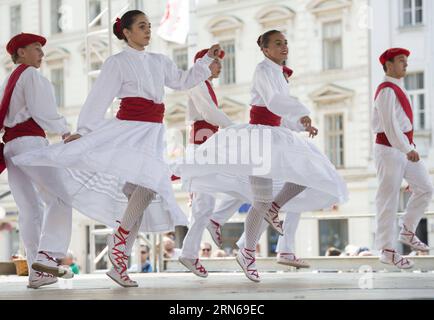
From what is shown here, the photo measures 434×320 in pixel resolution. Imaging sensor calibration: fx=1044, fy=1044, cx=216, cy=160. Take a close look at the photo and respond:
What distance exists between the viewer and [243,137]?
681 cm

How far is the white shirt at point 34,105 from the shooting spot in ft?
20.6

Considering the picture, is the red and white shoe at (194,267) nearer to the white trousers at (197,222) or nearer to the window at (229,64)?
the white trousers at (197,222)

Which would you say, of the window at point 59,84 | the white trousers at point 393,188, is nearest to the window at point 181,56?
the window at point 59,84

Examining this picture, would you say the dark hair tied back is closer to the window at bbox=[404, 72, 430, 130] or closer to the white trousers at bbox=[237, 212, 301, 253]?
the white trousers at bbox=[237, 212, 301, 253]

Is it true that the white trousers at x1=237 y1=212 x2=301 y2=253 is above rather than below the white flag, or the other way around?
below

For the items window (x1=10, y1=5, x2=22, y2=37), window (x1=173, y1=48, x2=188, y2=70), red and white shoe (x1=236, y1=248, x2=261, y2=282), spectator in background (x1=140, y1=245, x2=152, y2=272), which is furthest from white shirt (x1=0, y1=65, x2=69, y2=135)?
window (x1=10, y1=5, x2=22, y2=37)

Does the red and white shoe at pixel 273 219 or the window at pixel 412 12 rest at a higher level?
the window at pixel 412 12

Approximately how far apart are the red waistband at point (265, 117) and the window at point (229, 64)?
21579 mm

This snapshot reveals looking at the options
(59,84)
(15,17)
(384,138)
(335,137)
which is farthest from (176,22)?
(15,17)

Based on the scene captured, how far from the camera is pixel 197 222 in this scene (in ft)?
25.6

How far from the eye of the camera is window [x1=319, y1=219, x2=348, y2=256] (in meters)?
26.2

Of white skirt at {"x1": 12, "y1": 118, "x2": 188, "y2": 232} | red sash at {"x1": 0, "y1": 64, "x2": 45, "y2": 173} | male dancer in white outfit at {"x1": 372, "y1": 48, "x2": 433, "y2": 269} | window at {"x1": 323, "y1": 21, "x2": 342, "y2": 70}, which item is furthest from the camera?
window at {"x1": 323, "y1": 21, "x2": 342, "y2": 70}

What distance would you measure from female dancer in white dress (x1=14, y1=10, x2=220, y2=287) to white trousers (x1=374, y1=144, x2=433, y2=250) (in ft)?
8.25
